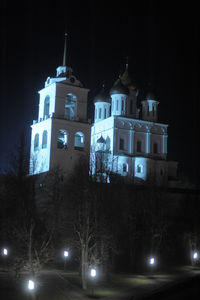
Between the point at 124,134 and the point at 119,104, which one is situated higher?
the point at 119,104

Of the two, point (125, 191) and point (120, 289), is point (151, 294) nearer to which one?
point (120, 289)

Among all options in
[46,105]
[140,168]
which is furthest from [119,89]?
[46,105]

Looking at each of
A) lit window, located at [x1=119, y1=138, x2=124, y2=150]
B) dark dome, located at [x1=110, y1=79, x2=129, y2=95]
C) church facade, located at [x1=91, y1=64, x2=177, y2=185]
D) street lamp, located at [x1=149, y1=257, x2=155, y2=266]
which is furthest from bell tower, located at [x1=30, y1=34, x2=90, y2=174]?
street lamp, located at [x1=149, y1=257, x2=155, y2=266]

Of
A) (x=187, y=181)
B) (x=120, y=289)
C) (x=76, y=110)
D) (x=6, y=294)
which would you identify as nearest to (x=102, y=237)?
(x=120, y=289)

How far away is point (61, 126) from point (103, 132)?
16356 millimetres

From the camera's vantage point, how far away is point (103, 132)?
203ft

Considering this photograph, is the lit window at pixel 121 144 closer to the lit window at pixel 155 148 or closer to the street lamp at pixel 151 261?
the lit window at pixel 155 148

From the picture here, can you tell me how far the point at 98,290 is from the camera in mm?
25922

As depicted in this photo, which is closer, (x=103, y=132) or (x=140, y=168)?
(x=140, y=168)

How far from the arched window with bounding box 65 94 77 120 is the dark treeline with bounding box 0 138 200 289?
688 centimetres

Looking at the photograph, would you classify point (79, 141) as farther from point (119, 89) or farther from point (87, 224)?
point (87, 224)

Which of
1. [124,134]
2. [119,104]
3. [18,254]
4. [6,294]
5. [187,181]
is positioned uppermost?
[119,104]

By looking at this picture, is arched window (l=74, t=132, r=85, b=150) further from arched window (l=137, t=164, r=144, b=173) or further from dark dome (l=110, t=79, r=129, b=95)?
dark dome (l=110, t=79, r=129, b=95)

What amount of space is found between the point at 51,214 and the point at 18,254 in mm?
12492
